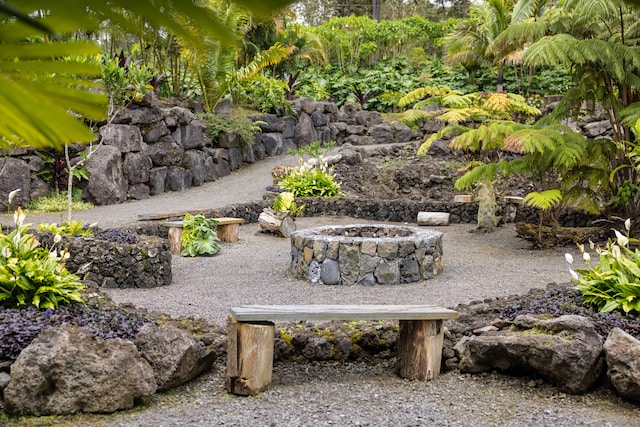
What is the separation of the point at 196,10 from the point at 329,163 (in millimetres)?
15517

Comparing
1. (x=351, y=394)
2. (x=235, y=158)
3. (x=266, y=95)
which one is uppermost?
(x=266, y=95)

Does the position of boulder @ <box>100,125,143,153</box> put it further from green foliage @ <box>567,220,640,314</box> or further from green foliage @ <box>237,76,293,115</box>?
green foliage @ <box>567,220,640,314</box>

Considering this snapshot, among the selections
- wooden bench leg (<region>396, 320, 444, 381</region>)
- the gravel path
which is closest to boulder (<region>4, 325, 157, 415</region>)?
the gravel path

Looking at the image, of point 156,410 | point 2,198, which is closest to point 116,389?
point 156,410

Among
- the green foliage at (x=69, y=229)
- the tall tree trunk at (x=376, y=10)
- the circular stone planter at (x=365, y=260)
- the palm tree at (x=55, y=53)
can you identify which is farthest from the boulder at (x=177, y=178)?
the tall tree trunk at (x=376, y=10)

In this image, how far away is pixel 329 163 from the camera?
1577cm

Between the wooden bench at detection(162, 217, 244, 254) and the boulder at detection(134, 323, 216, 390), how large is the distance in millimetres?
5489

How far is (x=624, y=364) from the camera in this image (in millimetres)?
3729

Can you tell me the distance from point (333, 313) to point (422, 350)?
631 mm

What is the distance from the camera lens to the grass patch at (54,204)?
39.3 feet

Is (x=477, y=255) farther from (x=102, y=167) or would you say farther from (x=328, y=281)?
(x=102, y=167)

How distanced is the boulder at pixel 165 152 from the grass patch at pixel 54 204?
82.6 inches

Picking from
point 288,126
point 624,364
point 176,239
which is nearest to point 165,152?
point 288,126

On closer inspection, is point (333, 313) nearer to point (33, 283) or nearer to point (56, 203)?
point (33, 283)
